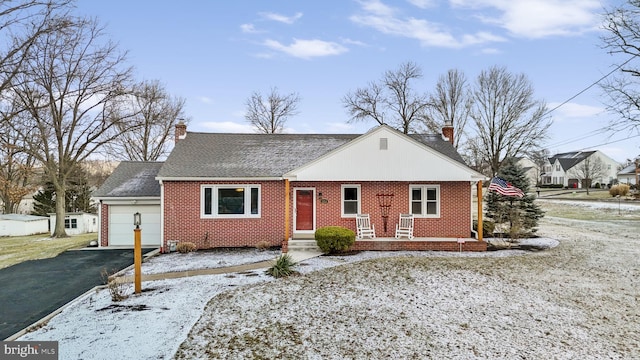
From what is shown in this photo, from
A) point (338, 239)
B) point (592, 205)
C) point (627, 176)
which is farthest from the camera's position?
point (627, 176)

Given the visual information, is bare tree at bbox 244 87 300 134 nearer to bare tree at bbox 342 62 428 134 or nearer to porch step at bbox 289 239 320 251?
bare tree at bbox 342 62 428 134

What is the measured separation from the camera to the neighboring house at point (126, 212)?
49.3 ft

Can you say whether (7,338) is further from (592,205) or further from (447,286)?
(592,205)

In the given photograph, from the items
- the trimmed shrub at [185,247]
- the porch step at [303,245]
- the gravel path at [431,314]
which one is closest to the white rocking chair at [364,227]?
the porch step at [303,245]

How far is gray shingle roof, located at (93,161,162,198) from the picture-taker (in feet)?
49.8

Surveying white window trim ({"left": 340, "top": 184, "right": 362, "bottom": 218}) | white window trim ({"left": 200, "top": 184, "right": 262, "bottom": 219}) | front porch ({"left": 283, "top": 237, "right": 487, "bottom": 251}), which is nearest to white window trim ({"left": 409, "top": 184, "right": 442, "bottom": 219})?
front porch ({"left": 283, "top": 237, "right": 487, "bottom": 251})

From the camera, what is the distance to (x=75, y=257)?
13.1 m

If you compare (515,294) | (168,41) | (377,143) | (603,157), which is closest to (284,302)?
(515,294)

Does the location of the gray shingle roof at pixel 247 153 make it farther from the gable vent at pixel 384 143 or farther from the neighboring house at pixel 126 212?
the gable vent at pixel 384 143

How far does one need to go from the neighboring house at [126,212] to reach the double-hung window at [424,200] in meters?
11.0

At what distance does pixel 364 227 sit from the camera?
13773mm

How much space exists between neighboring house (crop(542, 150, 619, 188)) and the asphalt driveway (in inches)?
2603

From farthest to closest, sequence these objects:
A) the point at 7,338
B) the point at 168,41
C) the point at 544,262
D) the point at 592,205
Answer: the point at 592,205
the point at 168,41
the point at 544,262
the point at 7,338

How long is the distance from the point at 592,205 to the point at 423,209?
25675mm
